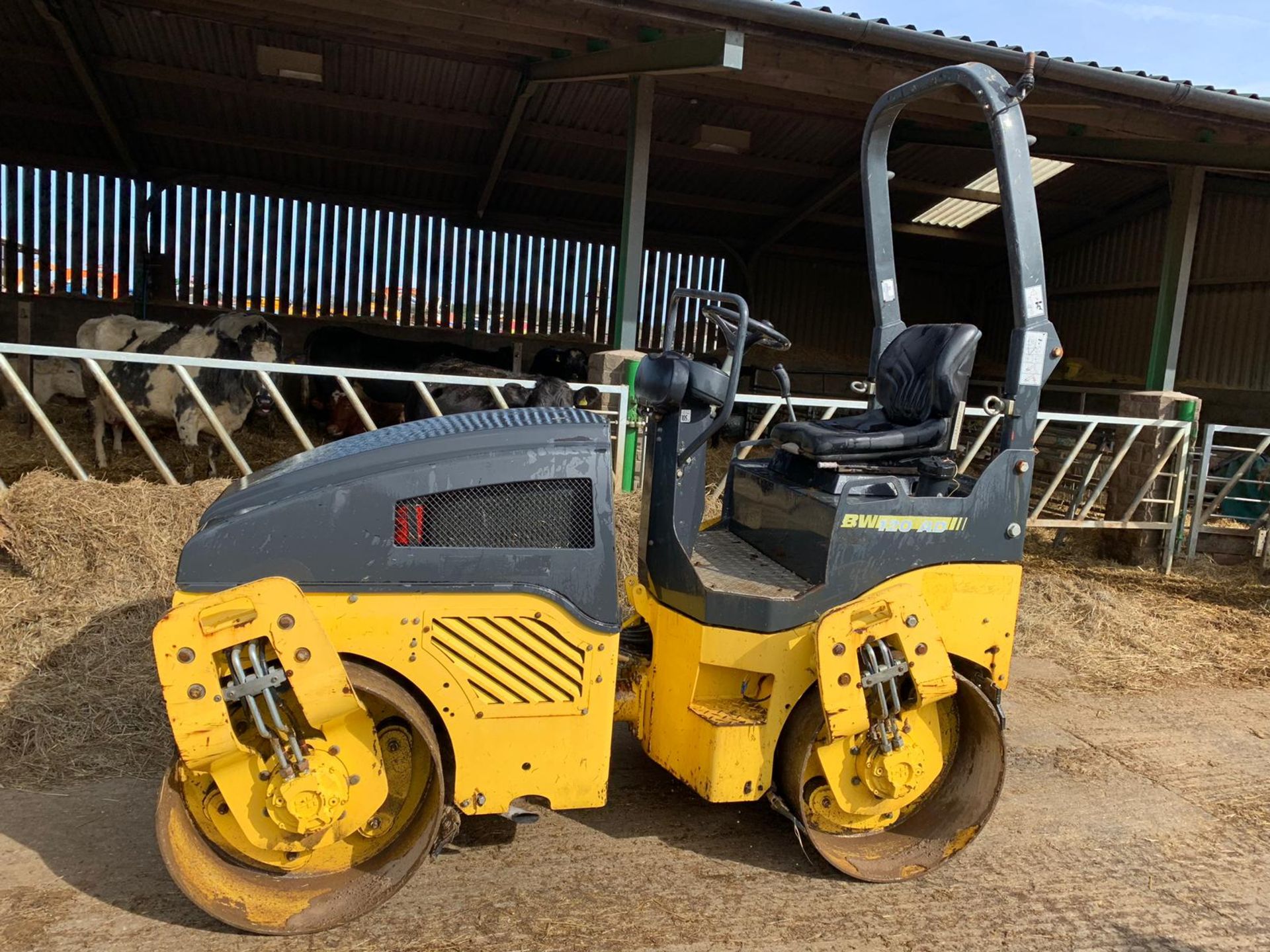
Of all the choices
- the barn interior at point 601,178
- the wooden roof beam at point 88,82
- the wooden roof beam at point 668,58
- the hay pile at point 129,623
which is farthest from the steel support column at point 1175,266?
the wooden roof beam at point 88,82

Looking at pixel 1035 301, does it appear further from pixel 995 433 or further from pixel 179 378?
pixel 995 433

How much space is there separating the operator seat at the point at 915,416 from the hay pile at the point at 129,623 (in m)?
2.51

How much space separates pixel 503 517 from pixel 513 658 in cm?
42

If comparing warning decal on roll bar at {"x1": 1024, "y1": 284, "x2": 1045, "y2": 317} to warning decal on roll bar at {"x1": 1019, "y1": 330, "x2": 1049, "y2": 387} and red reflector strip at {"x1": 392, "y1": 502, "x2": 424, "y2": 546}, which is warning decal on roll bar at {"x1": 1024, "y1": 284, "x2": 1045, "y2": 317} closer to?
warning decal on roll bar at {"x1": 1019, "y1": 330, "x2": 1049, "y2": 387}

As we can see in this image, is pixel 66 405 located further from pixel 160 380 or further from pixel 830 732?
pixel 830 732

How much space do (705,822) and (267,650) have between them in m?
1.79

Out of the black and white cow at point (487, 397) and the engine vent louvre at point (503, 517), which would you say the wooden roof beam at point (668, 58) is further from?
the engine vent louvre at point (503, 517)

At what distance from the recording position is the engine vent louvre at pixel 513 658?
111 inches

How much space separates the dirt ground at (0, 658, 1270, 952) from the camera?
2793mm

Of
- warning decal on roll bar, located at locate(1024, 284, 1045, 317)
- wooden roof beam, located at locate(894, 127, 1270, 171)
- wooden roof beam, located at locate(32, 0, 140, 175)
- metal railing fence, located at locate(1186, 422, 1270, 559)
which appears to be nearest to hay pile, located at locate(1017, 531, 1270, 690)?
metal railing fence, located at locate(1186, 422, 1270, 559)

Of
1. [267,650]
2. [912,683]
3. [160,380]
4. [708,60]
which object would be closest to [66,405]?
[160,380]

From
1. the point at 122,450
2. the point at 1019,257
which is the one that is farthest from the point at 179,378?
the point at 1019,257

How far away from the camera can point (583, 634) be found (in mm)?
2912

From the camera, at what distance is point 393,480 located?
2775 mm
